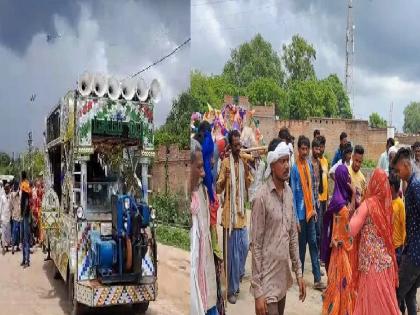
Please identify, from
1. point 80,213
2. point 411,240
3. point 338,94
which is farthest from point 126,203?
point 338,94

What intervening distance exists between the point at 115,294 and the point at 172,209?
2.84 feet

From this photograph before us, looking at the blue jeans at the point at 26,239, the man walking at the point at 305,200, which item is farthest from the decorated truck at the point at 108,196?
the man walking at the point at 305,200

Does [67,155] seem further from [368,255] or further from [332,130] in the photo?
[332,130]

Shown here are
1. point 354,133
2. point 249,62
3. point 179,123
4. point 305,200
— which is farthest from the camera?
point 354,133

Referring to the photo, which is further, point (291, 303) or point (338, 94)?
point (338, 94)

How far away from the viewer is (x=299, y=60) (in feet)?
66.9

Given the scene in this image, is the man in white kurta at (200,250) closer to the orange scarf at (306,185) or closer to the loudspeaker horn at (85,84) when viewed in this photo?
the loudspeaker horn at (85,84)

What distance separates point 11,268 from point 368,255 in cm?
206

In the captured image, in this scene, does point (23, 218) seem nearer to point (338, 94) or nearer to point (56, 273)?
point (56, 273)

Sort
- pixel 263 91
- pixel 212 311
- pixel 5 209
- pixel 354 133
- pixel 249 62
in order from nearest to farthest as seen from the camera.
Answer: pixel 212 311 → pixel 5 209 → pixel 249 62 → pixel 263 91 → pixel 354 133

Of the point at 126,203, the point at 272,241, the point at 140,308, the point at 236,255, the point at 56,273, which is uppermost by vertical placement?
the point at 126,203

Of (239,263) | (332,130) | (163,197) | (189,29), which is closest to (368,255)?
(239,263)

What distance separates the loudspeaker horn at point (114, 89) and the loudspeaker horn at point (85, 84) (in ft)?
0.37

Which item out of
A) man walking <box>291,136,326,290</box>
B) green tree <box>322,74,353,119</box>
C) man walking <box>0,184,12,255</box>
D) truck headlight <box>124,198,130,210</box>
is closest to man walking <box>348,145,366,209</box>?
man walking <box>291,136,326,290</box>
